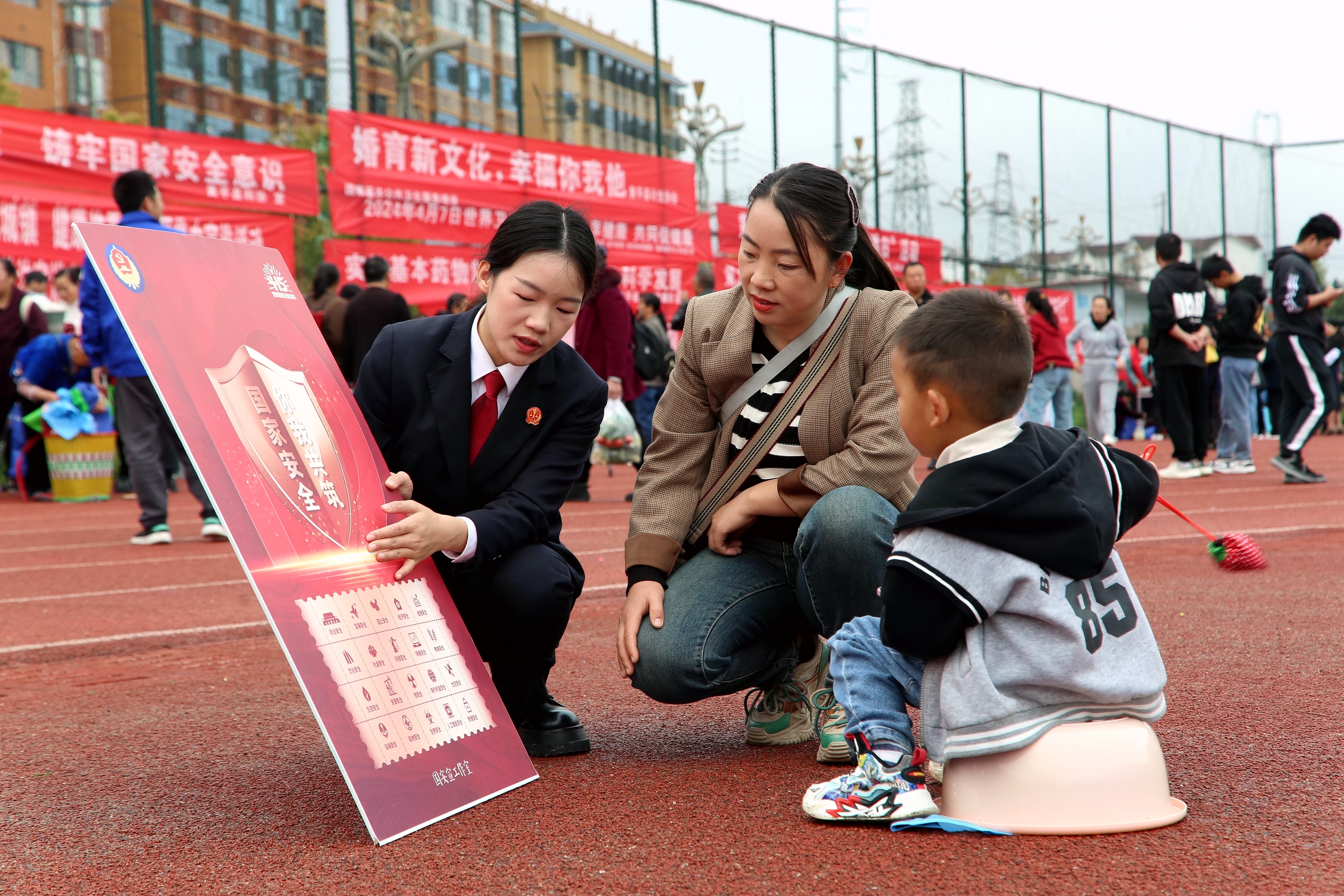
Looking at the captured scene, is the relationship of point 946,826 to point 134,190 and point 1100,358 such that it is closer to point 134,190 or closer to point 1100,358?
point 134,190

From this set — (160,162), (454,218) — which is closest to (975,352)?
(160,162)

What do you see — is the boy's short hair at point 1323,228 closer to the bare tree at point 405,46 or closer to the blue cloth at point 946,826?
the blue cloth at point 946,826

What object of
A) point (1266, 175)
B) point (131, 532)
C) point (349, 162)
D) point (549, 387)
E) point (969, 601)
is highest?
point (1266, 175)

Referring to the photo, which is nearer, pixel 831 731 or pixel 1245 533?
pixel 831 731

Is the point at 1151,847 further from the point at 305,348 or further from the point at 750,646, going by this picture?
the point at 305,348

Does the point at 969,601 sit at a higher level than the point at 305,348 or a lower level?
lower

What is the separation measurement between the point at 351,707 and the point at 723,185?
14.1 meters

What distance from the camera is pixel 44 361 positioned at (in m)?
9.88

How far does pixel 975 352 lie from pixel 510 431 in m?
1.15

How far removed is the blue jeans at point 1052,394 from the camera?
11977mm

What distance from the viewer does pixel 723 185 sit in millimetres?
15547

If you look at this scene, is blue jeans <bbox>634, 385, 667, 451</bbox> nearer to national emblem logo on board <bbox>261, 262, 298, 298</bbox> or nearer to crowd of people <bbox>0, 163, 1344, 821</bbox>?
crowd of people <bbox>0, 163, 1344, 821</bbox>

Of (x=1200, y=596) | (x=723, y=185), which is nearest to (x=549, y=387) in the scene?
(x=1200, y=596)

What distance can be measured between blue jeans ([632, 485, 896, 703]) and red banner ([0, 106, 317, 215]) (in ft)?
30.3
